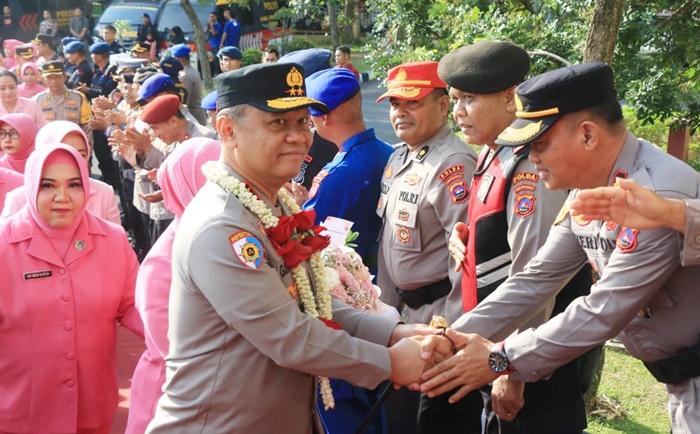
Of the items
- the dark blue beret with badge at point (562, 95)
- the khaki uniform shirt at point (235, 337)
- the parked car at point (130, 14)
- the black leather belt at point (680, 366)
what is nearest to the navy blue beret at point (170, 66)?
the dark blue beret with badge at point (562, 95)

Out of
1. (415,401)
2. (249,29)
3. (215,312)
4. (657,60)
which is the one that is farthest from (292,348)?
(249,29)

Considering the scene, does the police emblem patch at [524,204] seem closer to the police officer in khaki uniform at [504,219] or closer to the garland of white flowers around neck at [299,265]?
the police officer in khaki uniform at [504,219]

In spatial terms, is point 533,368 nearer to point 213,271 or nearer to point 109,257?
point 213,271

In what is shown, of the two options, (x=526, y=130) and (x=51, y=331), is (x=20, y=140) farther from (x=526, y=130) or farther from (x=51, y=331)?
(x=526, y=130)

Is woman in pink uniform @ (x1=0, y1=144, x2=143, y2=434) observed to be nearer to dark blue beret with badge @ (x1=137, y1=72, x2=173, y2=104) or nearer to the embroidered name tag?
the embroidered name tag

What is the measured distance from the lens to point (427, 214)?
14.0ft

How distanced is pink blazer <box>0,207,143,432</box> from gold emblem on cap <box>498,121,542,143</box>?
2.01 metres

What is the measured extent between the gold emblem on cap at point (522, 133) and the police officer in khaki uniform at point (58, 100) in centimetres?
806

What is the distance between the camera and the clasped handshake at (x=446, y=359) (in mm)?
3172

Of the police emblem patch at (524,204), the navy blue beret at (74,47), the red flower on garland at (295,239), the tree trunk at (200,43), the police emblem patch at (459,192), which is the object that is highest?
the red flower on garland at (295,239)

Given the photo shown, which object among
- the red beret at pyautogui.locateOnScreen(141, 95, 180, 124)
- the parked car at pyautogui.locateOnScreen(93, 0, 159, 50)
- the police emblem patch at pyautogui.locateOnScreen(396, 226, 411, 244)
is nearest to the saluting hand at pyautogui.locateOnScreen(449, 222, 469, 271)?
the police emblem patch at pyautogui.locateOnScreen(396, 226, 411, 244)

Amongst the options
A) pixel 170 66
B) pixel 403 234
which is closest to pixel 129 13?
pixel 170 66

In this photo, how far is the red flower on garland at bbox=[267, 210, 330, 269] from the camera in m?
2.70

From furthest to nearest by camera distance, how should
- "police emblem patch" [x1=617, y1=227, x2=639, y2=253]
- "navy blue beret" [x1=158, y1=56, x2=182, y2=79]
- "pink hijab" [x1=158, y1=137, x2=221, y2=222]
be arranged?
"navy blue beret" [x1=158, y1=56, x2=182, y2=79] < "pink hijab" [x1=158, y1=137, x2=221, y2=222] < "police emblem patch" [x1=617, y1=227, x2=639, y2=253]
